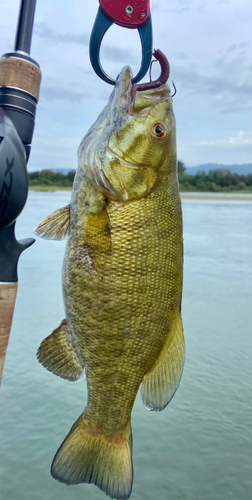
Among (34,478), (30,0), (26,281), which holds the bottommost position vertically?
(34,478)

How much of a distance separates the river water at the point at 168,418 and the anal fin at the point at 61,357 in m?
1.42

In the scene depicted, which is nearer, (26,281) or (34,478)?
(34,478)

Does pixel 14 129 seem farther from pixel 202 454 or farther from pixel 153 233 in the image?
pixel 202 454

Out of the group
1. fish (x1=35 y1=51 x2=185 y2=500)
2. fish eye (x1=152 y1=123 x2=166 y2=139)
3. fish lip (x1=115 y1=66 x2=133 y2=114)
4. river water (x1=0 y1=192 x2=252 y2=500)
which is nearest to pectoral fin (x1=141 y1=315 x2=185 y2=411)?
fish (x1=35 y1=51 x2=185 y2=500)

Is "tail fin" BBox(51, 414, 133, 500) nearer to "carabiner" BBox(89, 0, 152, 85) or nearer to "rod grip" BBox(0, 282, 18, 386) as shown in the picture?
"rod grip" BBox(0, 282, 18, 386)

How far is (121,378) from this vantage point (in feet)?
4.76

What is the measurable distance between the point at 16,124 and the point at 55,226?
0.35m

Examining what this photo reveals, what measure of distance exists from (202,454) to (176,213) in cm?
212

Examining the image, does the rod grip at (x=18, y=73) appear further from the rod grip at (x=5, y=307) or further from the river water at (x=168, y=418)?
the river water at (x=168, y=418)

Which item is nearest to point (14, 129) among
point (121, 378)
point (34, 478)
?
point (121, 378)

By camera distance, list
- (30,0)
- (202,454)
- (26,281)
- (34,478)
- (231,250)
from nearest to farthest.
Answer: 1. (30,0)
2. (34,478)
3. (202,454)
4. (26,281)
5. (231,250)

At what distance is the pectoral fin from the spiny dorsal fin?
0.48 meters

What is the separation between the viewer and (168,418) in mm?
3223

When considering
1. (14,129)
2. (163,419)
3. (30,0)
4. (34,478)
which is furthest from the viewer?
(163,419)
